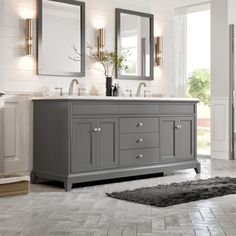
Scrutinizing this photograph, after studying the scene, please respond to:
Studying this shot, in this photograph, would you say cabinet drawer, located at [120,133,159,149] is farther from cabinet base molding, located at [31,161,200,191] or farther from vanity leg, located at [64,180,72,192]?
vanity leg, located at [64,180,72,192]

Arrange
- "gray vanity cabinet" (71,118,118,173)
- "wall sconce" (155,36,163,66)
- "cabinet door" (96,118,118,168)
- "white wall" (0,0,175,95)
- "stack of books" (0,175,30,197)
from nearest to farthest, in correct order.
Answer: "stack of books" (0,175,30,197)
"gray vanity cabinet" (71,118,118,173)
"cabinet door" (96,118,118,168)
"white wall" (0,0,175,95)
"wall sconce" (155,36,163,66)

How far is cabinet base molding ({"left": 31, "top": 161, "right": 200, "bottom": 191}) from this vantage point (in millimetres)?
4730

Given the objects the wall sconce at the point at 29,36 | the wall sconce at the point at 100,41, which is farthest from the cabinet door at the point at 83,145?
the wall sconce at the point at 100,41

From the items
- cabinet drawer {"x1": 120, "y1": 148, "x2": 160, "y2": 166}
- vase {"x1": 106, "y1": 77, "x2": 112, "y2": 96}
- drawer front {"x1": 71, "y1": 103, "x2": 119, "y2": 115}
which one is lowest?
cabinet drawer {"x1": 120, "y1": 148, "x2": 160, "y2": 166}

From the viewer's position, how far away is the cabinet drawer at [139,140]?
17.1 ft

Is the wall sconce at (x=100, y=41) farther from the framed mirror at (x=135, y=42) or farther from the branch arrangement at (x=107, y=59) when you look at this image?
the framed mirror at (x=135, y=42)

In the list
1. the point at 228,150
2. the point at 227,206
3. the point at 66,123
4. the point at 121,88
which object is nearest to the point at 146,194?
the point at 227,206

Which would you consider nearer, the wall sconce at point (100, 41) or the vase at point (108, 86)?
the vase at point (108, 86)

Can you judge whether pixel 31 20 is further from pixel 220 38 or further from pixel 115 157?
pixel 220 38

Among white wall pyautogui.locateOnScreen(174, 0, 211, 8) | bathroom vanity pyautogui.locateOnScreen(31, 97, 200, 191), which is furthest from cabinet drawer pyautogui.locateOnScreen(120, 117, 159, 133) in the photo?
white wall pyautogui.locateOnScreen(174, 0, 211, 8)

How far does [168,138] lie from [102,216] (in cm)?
221

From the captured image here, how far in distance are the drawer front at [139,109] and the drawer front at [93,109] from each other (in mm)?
113

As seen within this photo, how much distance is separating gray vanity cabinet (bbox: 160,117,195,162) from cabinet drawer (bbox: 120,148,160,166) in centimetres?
11

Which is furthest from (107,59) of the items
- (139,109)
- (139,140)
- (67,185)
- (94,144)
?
(67,185)
